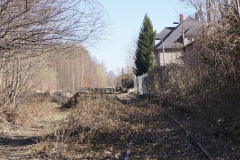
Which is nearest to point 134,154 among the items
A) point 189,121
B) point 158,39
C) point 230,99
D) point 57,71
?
point 230,99

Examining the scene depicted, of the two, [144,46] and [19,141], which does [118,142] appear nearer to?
[19,141]

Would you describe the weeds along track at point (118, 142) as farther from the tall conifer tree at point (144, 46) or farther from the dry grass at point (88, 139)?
the tall conifer tree at point (144, 46)

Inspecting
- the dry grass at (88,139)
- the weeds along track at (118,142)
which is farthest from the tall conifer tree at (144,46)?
the weeds along track at (118,142)

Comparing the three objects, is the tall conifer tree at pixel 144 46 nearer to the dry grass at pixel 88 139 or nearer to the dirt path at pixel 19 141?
the dry grass at pixel 88 139

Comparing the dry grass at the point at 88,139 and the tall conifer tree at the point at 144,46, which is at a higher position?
the tall conifer tree at the point at 144,46

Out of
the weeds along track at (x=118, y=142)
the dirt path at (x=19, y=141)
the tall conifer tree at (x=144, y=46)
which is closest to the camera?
the weeds along track at (x=118, y=142)

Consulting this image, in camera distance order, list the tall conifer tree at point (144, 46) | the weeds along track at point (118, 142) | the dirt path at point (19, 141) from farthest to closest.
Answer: the tall conifer tree at point (144, 46) → the dirt path at point (19, 141) → the weeds along track at point (118, 142)

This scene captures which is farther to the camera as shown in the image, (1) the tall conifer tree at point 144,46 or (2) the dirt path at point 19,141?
(1) the tall conifer tree at point 144,46

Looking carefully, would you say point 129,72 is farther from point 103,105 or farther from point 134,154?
point 134,154

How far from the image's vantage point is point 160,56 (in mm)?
47312

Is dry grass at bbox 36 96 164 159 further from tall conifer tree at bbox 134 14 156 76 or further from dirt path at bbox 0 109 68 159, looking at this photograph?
tall conifer tree at bbox 134 14 156 76

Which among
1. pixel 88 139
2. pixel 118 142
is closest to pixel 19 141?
pixel 88 139

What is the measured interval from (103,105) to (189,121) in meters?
5.21

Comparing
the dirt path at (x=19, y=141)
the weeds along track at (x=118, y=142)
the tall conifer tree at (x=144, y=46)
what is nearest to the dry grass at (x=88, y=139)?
the weeds along track at (x=118, y=142)
